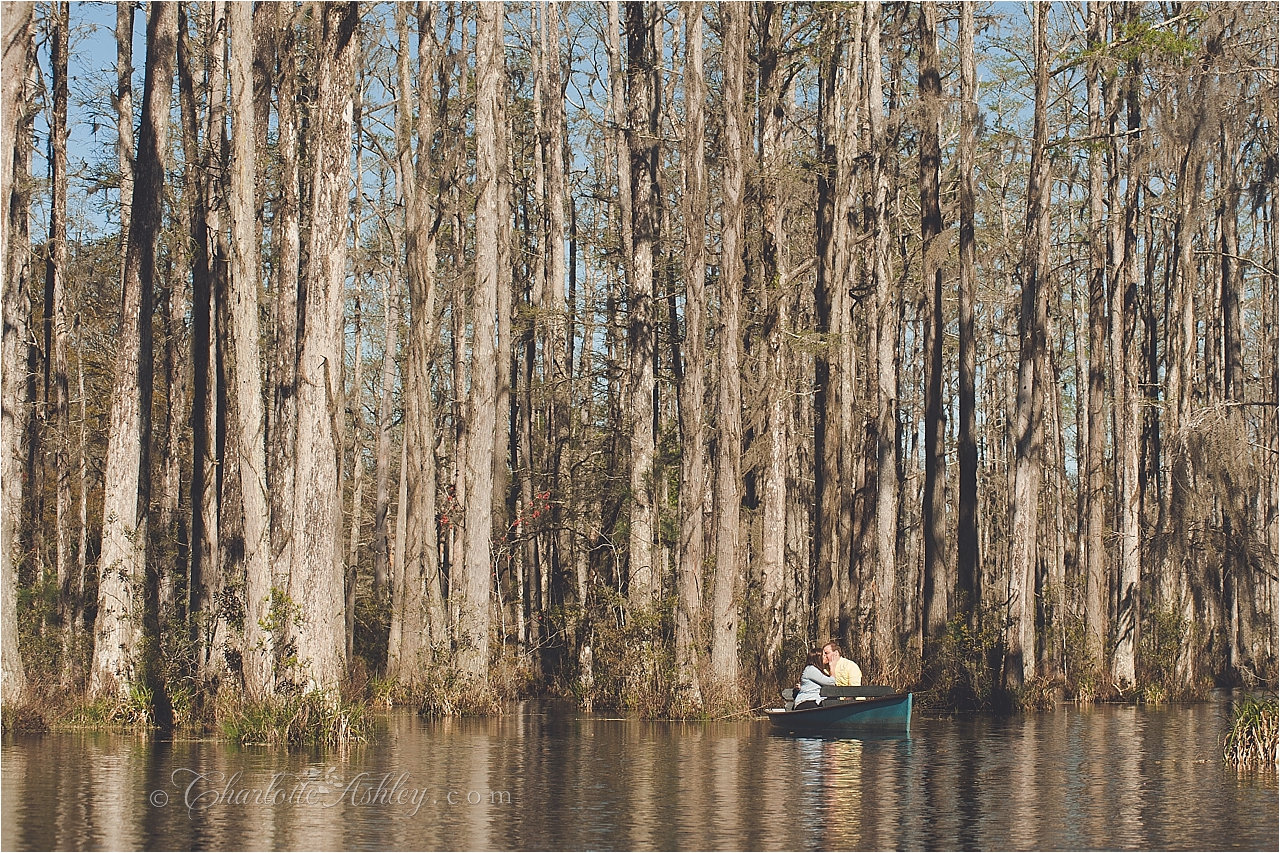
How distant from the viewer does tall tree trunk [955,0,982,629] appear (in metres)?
25.7

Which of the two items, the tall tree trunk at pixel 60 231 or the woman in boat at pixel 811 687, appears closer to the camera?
the woman in boat at pixel 811 687

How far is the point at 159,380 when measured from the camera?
132 ft

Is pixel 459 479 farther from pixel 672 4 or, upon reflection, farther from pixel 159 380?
pixel 159 380

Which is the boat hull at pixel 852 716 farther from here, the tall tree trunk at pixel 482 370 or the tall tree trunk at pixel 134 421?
the tall tree trunk at pixel 134 421

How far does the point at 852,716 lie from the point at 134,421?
34.3 ft

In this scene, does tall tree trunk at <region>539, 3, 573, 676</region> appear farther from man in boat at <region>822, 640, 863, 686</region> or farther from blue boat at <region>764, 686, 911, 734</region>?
blue boat at <region>764, 686, 911, 734</region>

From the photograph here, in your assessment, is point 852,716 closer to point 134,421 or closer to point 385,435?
point 134,421

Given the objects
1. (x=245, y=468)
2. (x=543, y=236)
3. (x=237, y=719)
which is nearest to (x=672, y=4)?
(x=543, y=236)

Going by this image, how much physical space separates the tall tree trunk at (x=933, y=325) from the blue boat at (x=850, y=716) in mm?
6506

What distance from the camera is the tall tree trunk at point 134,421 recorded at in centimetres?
1939

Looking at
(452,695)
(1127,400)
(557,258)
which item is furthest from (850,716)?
(557,258)

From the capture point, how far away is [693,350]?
2202cm

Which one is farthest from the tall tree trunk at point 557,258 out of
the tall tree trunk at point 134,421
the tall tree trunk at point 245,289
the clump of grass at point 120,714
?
the tall tree trunk at point 245,289

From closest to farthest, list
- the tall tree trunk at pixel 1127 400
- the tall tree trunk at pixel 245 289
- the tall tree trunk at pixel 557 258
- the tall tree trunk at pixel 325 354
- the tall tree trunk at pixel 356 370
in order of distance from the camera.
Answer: the tall tree trunk at pixel 325 354 → the tall tree trunk at pixel 245 289 → the tall tree trunk at pixel 1127 400 → the tall tree trunk at pixel 557 258 → the tall tree trunk at pixel 356 370
